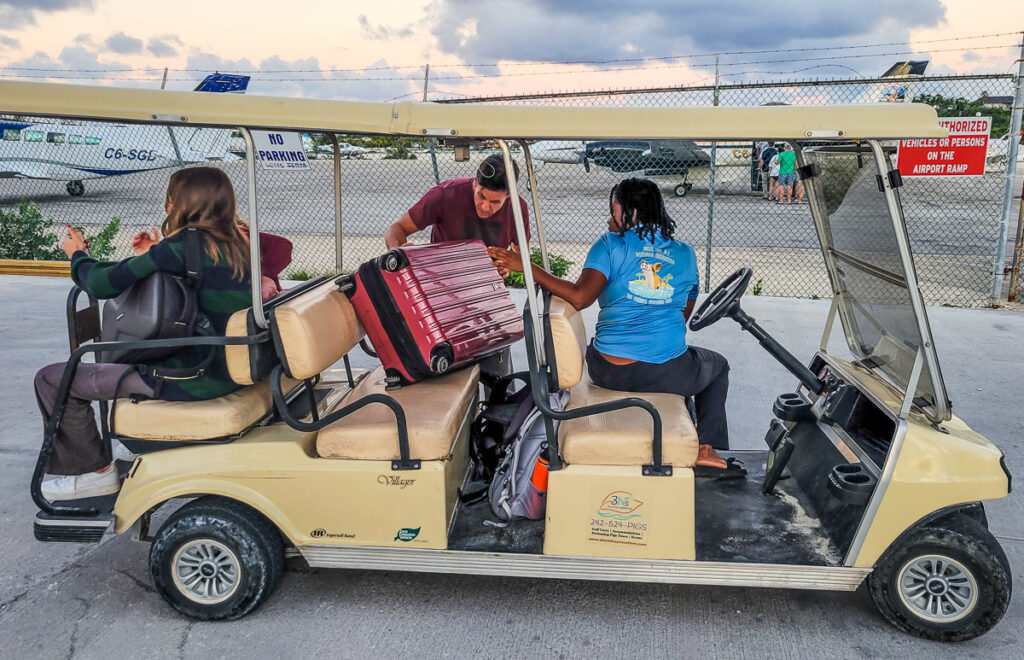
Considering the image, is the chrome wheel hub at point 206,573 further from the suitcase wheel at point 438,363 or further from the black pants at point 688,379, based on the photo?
the black pants at point 688,379

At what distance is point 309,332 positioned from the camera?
2.98 m

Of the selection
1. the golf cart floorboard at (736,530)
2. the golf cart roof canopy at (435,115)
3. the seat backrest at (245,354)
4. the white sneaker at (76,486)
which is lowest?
the golf cart floorboard at (736,530)

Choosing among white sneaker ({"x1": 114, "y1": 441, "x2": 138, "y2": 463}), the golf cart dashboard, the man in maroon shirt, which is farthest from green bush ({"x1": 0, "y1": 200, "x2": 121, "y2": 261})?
the golf cart dashboard

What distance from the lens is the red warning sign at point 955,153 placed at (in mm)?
6730

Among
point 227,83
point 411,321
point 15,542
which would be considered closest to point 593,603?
point 411,321

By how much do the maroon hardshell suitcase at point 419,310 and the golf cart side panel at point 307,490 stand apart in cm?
64

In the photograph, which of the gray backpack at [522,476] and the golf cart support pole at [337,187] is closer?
the gray backpack at [522,476]

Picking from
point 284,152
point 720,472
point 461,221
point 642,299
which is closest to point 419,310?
point 642,299

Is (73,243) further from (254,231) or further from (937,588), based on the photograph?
(937,588)

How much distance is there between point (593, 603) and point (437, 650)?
2.04ft

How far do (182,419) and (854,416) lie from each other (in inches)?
99.7

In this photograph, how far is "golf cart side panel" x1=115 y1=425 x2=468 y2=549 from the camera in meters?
2.90

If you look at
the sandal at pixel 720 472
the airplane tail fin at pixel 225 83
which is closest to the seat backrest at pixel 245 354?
the sandal at pixel 720 472

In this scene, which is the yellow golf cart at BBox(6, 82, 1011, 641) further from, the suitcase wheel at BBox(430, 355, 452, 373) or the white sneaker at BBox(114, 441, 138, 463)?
the white sneaker at BBox(114, 441, 138, 463)
